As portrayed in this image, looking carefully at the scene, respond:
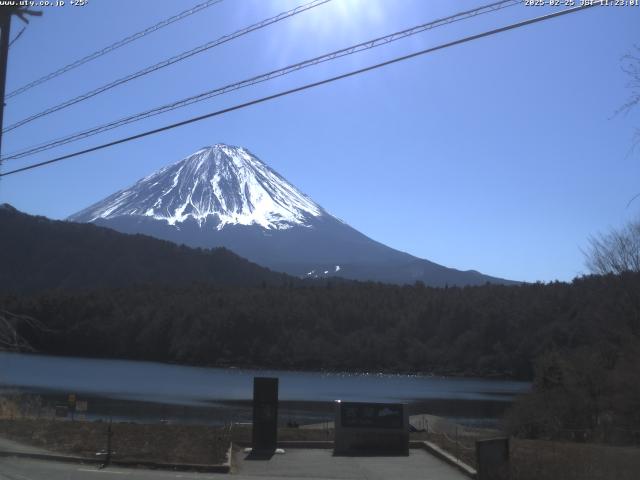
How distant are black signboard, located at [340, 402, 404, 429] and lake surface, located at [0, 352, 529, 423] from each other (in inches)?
1018

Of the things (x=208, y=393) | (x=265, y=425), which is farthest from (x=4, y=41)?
(x=208, y=393)

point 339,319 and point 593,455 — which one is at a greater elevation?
point 339,319

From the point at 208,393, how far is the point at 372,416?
62339mm

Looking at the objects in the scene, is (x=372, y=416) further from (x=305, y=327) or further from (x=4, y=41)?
(x=305, y=327)

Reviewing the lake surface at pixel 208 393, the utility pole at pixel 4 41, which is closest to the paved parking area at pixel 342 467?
the utility pole at pixel 4 41

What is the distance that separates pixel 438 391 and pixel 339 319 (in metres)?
66.6

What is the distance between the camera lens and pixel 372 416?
22094mm

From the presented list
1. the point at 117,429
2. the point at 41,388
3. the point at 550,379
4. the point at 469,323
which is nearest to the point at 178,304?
the point at 469,323

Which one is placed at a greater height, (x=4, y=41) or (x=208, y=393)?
(x=4, y=41)

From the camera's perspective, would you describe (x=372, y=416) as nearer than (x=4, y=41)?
No

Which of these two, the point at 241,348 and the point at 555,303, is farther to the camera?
the point at 241,348

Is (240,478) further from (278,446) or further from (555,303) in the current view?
(555,303)

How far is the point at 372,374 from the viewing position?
15338cm

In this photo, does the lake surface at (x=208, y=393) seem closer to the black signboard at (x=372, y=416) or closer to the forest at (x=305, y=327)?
the forest at (x=305, y=327)
